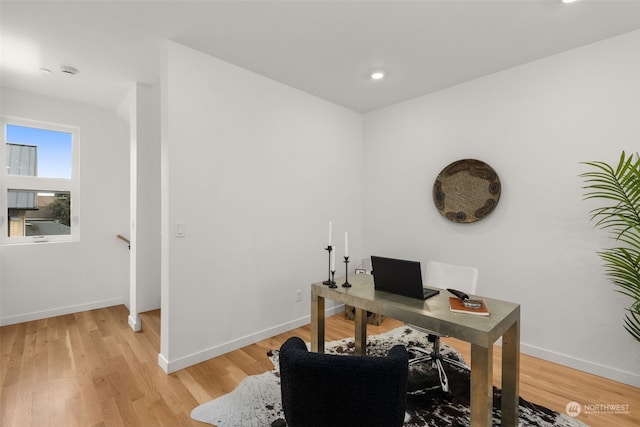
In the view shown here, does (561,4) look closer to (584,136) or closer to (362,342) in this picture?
(584,136)

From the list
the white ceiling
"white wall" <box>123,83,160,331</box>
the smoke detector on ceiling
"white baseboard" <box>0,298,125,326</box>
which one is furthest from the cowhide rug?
the smoke detector on ceiling

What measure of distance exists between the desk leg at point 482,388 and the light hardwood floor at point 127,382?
1.00m

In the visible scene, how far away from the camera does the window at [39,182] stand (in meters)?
3.33

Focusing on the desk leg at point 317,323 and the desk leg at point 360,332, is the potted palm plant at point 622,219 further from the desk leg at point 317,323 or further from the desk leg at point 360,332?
the desk leg at point 317,323

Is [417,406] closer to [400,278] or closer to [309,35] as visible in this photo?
[400,278]

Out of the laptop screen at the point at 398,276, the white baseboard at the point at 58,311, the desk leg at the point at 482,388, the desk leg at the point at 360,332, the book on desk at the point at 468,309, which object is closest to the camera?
the desk leg at the point at 482,388

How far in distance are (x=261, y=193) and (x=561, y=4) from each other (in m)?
2.66

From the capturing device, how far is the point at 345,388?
1026mm

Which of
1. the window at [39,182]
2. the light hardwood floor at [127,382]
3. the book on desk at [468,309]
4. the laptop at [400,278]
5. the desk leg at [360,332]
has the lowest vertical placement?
the light hardwood floor at [127,382]

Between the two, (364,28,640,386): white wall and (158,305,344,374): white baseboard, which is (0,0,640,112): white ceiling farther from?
(158,305,344,374): white baseboard

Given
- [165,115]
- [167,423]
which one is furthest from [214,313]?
[165,115]

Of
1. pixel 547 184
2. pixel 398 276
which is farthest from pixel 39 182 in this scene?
pixel 547 184

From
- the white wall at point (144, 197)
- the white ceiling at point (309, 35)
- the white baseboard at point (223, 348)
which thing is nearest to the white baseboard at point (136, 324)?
the white wall at point (144, 197)

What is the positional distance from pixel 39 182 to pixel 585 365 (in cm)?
581
